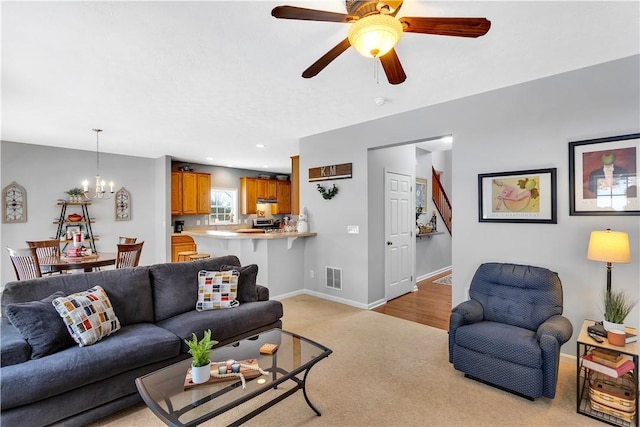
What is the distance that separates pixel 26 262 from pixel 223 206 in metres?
5.05

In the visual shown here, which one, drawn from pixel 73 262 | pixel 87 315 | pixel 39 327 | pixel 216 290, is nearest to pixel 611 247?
pixel 216 290

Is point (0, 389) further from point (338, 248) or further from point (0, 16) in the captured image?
point (338, 248)

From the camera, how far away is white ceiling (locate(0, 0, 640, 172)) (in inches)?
78.6

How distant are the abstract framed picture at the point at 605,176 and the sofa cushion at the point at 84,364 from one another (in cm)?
365

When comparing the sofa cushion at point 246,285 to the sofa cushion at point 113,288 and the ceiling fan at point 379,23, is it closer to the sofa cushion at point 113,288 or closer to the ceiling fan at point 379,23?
the sofa cushion at point 113,288

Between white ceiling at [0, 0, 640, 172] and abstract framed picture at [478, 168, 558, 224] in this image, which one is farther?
abstract framed picture at [478, 168, 558, 224]

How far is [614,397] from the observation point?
2.13 meters

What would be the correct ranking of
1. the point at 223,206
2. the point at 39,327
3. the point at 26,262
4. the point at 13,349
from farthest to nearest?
the point at 223,206 < the point at 26,262 < the point at 39,327 < the point at 13,349

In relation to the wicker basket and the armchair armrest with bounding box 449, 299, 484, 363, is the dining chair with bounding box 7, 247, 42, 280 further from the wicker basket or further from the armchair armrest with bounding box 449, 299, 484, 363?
the wicker basket

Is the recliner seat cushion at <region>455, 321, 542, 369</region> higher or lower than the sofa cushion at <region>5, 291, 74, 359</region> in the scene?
lower

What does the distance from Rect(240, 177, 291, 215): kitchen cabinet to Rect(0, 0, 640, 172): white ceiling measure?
4.47m

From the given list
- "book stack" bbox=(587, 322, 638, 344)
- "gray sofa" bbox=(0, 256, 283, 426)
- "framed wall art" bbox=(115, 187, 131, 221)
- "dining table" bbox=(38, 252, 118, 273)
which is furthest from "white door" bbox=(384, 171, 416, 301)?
"framed wall art" bbox=(115, 187, 131, 221)

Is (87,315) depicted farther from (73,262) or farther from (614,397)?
(614,397)

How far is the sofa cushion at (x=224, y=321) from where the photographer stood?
2537 mm
